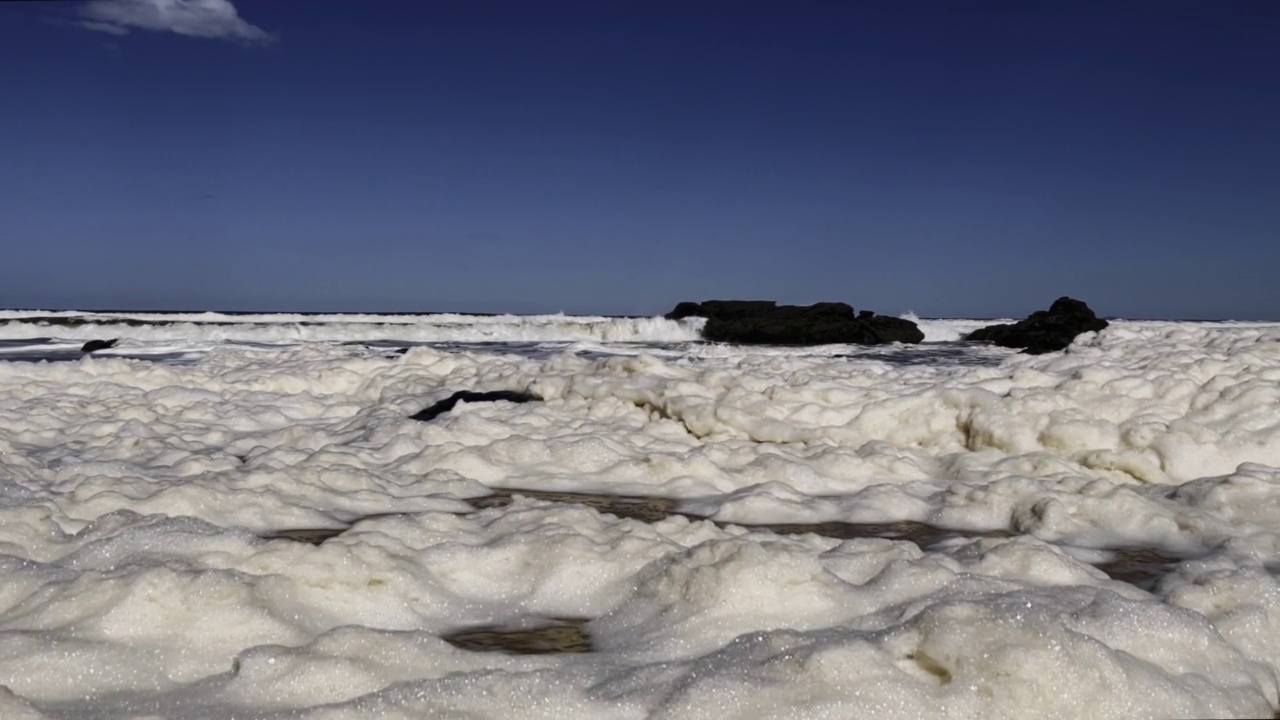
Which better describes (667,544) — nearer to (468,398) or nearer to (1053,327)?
(468,398)

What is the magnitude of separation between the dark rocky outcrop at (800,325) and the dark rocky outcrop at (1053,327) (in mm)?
2435

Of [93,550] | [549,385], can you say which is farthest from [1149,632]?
[549,385]

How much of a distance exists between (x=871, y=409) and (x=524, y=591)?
3860mm

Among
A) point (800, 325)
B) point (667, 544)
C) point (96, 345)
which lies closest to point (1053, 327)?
point (800, 325)

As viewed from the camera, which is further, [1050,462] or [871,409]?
[871,409]

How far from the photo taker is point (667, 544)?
12.8 ft

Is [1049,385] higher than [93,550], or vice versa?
[1049,385]

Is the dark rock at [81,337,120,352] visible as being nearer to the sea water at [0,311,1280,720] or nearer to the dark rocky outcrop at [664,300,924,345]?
the sea water at [0,311,1280,720]

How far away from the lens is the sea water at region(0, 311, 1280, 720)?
2.63 meters

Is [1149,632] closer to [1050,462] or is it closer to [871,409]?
[1050,462]

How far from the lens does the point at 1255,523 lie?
4621 millimetres

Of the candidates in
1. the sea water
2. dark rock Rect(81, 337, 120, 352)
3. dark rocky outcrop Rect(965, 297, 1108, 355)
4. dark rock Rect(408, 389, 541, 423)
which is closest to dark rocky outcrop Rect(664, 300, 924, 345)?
dark rocky outcrop Rect(965, 297, 1108, 355)

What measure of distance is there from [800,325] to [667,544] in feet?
71.7

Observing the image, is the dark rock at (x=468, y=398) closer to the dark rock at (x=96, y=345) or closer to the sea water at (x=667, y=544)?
the sea water at (x=667, y=544)
